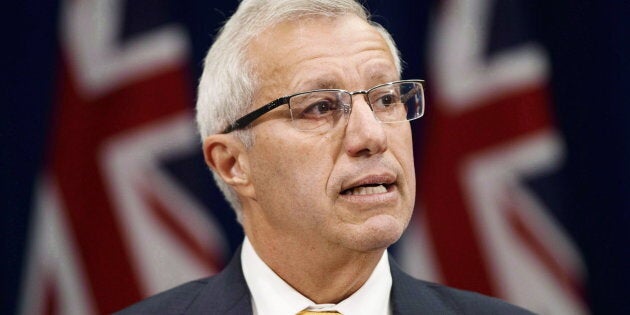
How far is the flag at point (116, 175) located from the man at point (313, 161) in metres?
1.06

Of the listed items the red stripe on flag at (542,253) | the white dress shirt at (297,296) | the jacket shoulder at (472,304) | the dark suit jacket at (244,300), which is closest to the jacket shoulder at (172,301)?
the dark suit jacket at (244,300)

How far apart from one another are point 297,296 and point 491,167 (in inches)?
57.6

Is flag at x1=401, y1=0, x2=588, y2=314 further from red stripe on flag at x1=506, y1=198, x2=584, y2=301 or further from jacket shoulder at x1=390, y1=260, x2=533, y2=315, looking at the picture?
jacket shoulder at x1=390, y1=260, x2=533, y2=315

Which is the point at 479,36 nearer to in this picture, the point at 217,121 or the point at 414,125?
the point at 414,125

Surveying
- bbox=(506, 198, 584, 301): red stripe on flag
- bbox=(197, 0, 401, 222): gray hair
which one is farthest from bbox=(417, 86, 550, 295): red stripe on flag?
bbox=(197, 0, 401, 222): gray hair

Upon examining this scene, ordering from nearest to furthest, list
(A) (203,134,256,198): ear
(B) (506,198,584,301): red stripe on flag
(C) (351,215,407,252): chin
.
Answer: (C) (351,215,407,252): chin, (A) (203,134,256,198): ear, (B) (506,198,584,301): red stripe on flag

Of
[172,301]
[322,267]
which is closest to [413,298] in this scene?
[322,267]

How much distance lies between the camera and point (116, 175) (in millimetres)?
3225

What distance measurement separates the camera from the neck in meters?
1.94

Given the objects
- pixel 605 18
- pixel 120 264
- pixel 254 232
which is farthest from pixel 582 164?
pixel 120 264

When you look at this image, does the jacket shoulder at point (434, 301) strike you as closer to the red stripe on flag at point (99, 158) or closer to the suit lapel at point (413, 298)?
the suit lapel at point (413, 298)

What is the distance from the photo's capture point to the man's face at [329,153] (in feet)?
6.06

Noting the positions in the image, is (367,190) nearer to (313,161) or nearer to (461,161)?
(313,161)

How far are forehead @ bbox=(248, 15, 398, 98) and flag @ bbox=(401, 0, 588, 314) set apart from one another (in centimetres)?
128
